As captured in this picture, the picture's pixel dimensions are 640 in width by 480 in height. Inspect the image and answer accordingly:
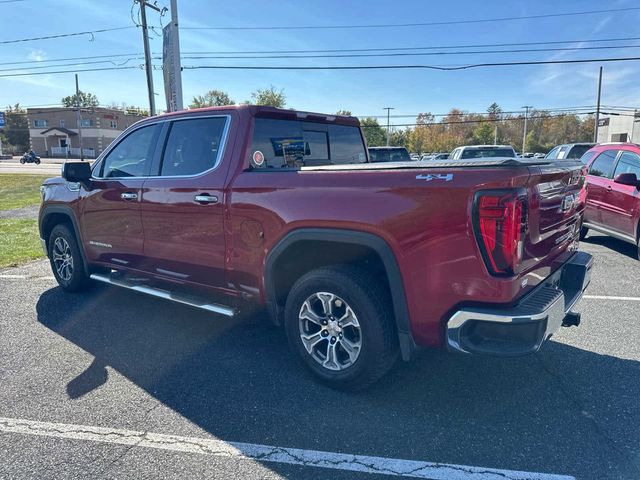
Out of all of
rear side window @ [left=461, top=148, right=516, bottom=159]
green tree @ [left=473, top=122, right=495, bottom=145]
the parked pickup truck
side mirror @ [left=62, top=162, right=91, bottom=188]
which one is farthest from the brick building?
the parked pickup truck

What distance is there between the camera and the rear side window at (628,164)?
729 cm

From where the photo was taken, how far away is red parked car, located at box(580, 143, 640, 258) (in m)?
7.20

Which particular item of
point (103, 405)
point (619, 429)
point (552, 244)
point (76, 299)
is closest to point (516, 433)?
point (619, 429)

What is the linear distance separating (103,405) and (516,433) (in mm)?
2714

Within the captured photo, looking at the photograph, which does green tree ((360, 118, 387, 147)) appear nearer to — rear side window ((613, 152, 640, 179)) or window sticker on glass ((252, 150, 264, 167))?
rear side window ((613, 152, 640, 179))

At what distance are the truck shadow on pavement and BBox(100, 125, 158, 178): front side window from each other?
5.28ft

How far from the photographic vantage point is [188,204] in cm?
395

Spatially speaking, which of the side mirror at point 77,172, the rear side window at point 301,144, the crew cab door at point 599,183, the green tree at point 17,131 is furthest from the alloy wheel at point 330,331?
the green tree at point 17,131

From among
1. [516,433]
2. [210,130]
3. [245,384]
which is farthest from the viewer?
[210,130]

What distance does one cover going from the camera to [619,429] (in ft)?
9.30

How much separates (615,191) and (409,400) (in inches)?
254

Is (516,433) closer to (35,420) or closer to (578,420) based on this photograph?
(578,420)

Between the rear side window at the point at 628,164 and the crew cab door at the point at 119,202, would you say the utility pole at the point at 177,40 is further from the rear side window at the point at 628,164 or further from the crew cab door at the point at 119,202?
the rear side window at the point at 628,164

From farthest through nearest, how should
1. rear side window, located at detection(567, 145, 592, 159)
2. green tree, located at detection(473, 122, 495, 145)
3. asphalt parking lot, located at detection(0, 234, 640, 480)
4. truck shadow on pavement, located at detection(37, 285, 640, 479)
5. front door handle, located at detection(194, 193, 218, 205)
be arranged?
green tree, located at detection(473, 122, 495, 145)
rear side window, located at detection(567, 145, 592, 159)
front door handle, located at detection(194, 193, 218, 205)
truck shadow on pavement, located at detection(37, 285, 640, 479)
asphalt parking lot, located at detection(0, 234, 640, 480)
